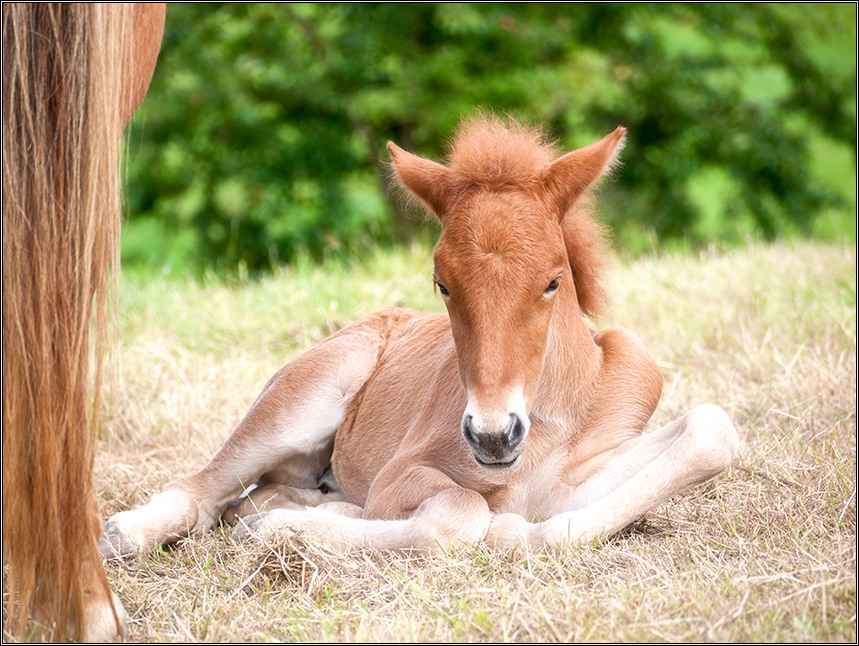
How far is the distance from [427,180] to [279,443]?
4.42 feet

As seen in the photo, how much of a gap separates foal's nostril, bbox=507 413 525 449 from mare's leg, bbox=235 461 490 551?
0.39 meters

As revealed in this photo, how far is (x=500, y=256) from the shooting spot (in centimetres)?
285

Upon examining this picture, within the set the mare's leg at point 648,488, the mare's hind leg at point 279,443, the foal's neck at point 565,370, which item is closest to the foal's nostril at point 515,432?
the mare's leg at point 648,488

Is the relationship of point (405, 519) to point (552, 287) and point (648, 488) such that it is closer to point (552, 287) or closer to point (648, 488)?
point (648, 488)

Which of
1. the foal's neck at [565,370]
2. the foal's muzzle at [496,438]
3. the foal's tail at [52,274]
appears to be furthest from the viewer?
the foal's neck at [565,370]

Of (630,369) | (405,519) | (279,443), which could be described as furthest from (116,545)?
(630,369)

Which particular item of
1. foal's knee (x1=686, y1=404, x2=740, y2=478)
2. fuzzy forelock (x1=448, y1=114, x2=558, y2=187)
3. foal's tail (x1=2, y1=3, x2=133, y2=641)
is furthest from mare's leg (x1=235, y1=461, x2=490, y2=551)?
fuzzy forelock (x1=448, y1=114, x2=558, y2=187)

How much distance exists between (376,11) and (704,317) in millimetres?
6208

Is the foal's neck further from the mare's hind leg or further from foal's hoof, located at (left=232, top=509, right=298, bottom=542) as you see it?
the mare's hind leg

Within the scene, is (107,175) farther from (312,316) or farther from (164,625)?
(312,316)

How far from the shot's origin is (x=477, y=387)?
110 inches

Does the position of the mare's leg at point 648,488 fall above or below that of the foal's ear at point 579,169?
below

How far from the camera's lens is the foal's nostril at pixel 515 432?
273 cm

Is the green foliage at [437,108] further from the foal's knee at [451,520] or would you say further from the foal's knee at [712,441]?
the foal's knee at [712,441]
